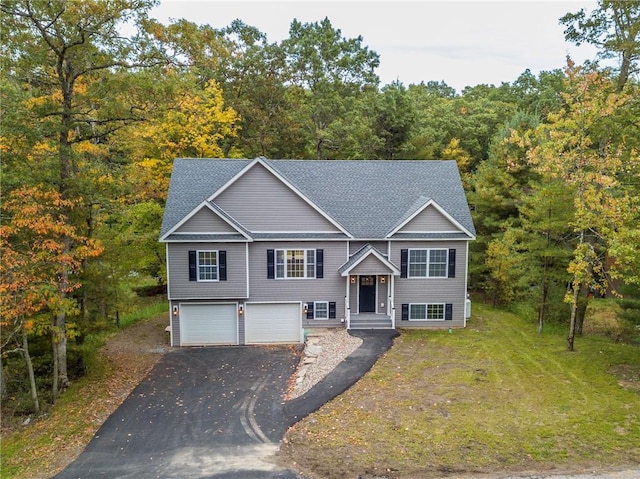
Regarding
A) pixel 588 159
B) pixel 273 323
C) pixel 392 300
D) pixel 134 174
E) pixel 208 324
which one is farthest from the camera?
pixel 134 174

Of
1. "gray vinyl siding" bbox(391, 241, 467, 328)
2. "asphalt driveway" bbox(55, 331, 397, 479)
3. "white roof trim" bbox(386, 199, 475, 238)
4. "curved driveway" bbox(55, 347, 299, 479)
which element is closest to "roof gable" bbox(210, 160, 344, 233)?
"white roof trim" bbox(386, 199, 475, 238)

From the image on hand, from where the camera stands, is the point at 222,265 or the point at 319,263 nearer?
the point at 222,265

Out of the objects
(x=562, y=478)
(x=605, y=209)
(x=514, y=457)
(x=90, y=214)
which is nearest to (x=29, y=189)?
(x=90, y=214)

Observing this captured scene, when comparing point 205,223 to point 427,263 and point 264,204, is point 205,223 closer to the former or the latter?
point 264,204

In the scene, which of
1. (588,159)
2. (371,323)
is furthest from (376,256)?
(588,159)

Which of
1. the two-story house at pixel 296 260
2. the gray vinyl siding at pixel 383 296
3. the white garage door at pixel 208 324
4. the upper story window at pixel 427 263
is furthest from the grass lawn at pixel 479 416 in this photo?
the white garage door at pixel 208 324

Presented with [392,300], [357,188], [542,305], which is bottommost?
[542,305]
